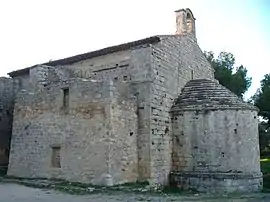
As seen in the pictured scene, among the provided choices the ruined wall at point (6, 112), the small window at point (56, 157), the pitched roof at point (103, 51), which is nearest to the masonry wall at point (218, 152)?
the pitched roof at point (103, 51)

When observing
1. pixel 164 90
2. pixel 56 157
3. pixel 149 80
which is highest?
pixel 149 80

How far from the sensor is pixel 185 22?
19875mm

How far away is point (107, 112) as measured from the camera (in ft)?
44.7

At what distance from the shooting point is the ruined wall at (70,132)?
44.3 ft

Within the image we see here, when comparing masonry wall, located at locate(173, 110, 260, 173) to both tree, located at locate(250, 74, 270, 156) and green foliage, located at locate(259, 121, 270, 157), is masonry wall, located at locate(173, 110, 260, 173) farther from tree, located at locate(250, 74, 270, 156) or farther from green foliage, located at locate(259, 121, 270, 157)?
green foliage, located at locate(259, 121, 270, 157)

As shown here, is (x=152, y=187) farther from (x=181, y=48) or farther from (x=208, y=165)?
(x=181, y=48)

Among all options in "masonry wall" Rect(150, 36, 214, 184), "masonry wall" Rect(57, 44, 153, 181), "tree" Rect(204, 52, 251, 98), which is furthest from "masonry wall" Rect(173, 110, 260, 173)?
"tree" Rect(204, 52, 251, 98)

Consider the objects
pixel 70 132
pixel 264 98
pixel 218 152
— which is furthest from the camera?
pixel 264 98

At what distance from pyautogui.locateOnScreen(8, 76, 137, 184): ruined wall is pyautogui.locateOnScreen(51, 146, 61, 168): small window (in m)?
0.13

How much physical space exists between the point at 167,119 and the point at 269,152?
23.8 meters

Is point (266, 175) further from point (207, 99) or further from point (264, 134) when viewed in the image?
point (264, 134)

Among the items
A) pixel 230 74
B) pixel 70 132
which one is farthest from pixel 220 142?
pixel 230 74

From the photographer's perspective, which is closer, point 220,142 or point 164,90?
point 220,142

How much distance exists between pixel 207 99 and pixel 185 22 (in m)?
5.76
